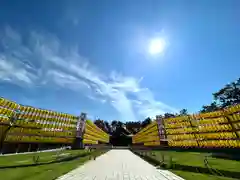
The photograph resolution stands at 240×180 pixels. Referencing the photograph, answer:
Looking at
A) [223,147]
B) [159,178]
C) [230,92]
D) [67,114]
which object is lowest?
[159,178]

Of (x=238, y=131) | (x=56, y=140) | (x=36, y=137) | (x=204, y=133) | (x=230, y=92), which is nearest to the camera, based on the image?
(x=238, y=131)

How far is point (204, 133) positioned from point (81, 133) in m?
32.7

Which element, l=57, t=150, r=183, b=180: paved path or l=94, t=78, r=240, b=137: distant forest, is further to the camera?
l=94, t=78, r=240, b=137: distant forest

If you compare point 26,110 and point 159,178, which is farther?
point 26,110

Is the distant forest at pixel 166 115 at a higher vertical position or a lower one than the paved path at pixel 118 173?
higher

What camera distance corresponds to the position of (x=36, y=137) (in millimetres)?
37469

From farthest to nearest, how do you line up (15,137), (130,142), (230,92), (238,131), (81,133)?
(130,142)
(230,92)
(81,133)
(15,137)
(238,131)

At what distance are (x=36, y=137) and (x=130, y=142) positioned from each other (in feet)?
196

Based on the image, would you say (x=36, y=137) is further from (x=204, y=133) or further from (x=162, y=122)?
(x=204, y=133)

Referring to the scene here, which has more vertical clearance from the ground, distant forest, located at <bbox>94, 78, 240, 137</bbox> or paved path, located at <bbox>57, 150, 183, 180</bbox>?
distant forest, located at <bbox>94, 78, 240, 137</bbox>

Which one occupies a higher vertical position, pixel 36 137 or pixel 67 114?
pixel 67 114

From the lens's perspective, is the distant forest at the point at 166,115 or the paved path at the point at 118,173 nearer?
the paved path at the point at 118,173

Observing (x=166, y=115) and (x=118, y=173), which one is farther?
(x=166, y=115)

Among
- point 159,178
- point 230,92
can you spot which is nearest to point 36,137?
point 159,178
